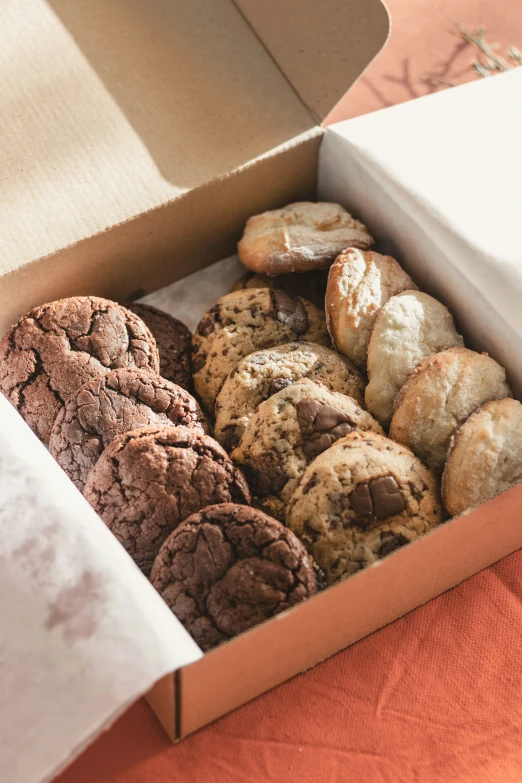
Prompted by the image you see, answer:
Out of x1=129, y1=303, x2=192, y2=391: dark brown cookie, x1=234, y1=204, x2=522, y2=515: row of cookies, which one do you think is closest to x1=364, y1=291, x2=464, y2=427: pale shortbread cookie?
x1=234, y1=204, x2=522, y2=515: row of cookies

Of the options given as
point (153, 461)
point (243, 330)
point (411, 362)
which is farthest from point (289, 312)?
point (153, 461)

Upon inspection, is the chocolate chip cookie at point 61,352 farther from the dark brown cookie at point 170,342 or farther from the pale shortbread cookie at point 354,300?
the pale shortbread cookie at point 354,300

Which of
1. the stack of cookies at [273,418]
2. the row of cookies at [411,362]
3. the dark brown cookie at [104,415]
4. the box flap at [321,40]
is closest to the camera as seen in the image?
the stack of cookies at [273,418]

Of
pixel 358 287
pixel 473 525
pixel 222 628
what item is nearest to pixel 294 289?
pixel 358 287

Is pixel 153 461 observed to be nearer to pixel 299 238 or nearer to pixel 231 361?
pixel 231 361

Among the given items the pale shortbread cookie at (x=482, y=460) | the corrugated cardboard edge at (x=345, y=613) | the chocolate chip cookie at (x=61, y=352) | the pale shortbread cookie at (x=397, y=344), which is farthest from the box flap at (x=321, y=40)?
the corrugated cardboard edge at (x=345, y=613)
